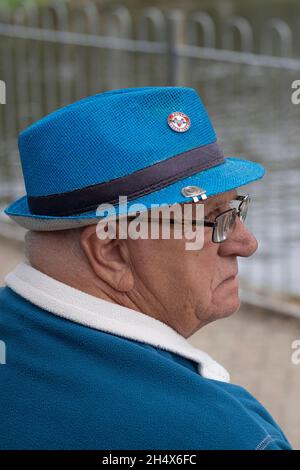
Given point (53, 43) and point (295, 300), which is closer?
point (295, 300)

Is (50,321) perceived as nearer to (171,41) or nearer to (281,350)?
(281,350)

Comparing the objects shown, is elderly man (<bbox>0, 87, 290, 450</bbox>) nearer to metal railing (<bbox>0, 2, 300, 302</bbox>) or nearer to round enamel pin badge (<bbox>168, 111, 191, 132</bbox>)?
round enamel pin badge (<bbox>168, 111, 191, 132</bbox>)

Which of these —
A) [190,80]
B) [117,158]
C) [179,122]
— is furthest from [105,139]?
[190,80]

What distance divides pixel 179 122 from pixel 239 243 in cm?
28

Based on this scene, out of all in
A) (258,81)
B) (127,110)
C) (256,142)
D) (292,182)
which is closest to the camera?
(127,110)

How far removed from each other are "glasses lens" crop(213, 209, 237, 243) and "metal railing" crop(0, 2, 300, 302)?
3.27 m

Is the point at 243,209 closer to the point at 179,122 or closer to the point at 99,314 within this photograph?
the point at 179,122

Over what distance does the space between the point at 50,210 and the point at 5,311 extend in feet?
0.65

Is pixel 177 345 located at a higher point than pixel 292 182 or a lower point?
higher

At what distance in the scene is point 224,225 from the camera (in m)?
1.89

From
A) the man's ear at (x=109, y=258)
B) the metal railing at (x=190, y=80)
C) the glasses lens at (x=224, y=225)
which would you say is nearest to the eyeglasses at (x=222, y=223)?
the glasses lens at (x=224, y=225)

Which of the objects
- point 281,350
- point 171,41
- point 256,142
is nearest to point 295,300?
point 281,350

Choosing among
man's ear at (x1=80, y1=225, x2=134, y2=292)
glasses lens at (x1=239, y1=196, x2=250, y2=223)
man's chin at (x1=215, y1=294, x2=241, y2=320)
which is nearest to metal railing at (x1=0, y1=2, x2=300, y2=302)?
glasses lens at (x1=239, y1=196, x2=250, y2=223)

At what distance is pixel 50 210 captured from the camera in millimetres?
1800
